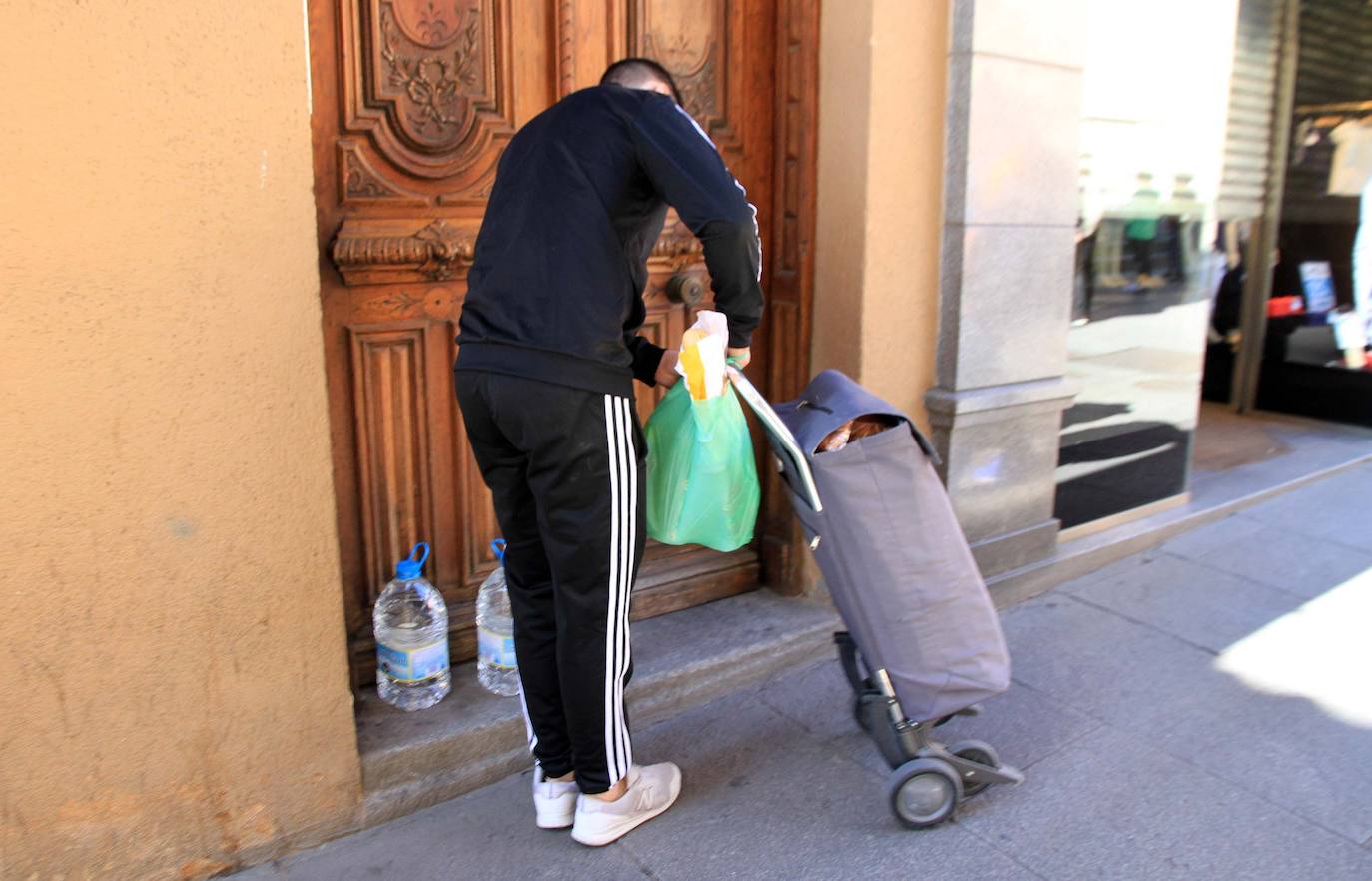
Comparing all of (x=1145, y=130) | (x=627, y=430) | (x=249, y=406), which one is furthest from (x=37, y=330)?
(x=1145, y=130)

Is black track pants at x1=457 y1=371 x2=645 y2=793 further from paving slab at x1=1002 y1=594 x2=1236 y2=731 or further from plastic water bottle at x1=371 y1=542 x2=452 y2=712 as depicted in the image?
paving slab at x1=1002 y1=594 x2=1236 y2=731

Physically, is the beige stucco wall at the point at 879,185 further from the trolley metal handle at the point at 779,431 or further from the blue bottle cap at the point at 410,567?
the blue bottle cap at the point at 410,567

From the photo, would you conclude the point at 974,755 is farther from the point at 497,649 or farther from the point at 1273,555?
the point at 1273,555

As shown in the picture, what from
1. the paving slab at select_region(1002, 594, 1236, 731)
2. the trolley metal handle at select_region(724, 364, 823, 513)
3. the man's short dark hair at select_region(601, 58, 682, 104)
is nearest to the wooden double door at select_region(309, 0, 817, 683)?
the man's short dark hair at select_region(601, 58, 682, 104)

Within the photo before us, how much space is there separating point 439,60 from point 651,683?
2.01 m

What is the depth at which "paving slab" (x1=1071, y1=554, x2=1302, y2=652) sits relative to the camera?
420cm

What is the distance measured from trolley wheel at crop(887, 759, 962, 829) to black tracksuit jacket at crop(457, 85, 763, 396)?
1308mm

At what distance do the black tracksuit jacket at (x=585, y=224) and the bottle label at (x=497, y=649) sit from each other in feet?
3.60

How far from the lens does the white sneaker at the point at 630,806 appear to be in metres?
2.75

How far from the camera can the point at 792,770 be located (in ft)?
10.4

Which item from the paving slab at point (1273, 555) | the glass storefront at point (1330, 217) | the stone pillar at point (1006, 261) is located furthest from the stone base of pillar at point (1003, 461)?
the glass storefront at point (1330, 217)

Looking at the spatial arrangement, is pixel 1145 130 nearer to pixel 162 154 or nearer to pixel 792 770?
pixel 792 770

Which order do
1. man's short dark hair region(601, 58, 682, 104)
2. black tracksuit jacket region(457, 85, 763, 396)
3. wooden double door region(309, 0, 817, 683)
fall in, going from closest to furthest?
black tracksuit jacket region(457, 85, 763, 396) → man's short dark hair region(601, 58, 682, 104) → wooden double door region(309, 0, 817, 683)

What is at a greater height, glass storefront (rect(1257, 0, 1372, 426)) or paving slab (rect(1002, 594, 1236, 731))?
glass storefront (rect(1257, 0, 1372, 426))
